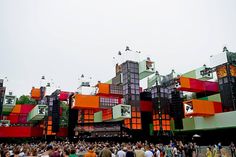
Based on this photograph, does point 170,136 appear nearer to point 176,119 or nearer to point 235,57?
point 176,119

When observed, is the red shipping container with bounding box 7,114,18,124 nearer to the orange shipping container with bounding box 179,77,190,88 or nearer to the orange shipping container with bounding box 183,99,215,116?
the orange shipping container with bounding box 179,77,190,88

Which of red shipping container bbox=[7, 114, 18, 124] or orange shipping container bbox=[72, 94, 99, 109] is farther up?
orange shipping container bbox=[72, 94, 99, 109]

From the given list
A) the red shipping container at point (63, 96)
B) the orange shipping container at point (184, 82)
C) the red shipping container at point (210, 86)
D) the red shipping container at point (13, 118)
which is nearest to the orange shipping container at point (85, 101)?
the red shipping container at point (63, 96)

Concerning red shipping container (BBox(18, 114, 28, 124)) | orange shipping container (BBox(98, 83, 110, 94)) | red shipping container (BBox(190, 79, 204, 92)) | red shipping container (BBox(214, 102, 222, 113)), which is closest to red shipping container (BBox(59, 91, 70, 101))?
red shipping container (BBox(18, 114, 28, 124))

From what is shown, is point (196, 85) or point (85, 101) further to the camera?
point (85, 101)

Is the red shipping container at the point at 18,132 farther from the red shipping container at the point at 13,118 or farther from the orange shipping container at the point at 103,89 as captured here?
the orange shipping container at the point at 103,89

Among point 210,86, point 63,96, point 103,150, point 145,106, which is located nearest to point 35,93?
point 63,96

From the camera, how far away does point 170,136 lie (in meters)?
33.8

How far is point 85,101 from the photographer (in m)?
35.6

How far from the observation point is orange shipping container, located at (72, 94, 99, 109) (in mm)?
34812

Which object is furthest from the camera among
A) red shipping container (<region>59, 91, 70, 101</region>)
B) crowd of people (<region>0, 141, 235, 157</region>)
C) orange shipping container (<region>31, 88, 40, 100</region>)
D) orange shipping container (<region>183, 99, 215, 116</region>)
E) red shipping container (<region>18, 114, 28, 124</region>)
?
red shipping container (<region>18, 114, 28, 124</region>)

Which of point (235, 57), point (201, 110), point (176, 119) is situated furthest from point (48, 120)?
point (235, 57)

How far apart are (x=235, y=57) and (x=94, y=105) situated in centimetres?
2152

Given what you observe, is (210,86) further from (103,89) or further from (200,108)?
(103,89)
